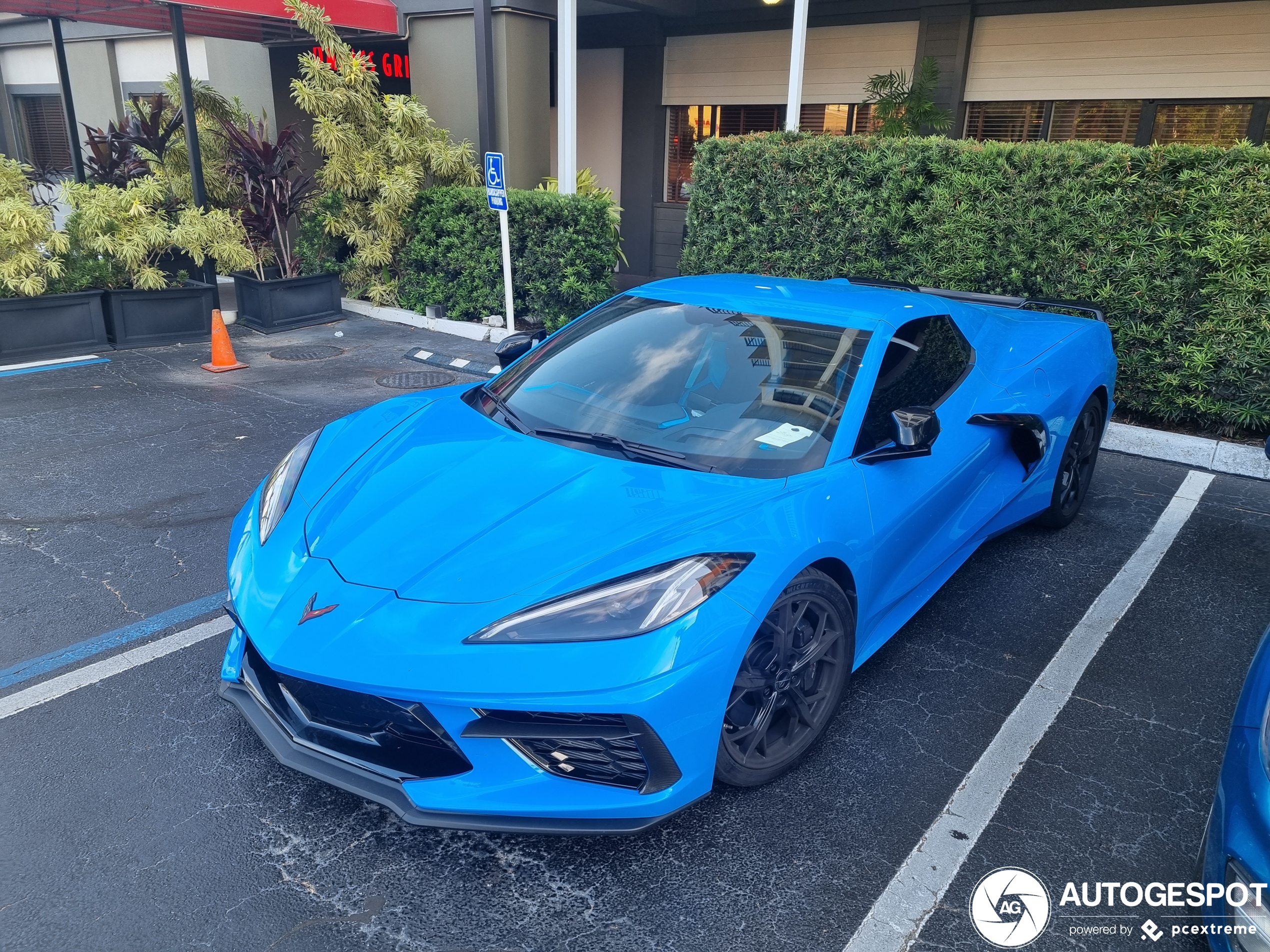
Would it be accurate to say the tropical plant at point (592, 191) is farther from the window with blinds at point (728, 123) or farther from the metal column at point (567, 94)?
the window with blinds at point (728, 123)

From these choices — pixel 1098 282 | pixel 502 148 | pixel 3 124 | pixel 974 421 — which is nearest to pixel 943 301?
pixel 974 421

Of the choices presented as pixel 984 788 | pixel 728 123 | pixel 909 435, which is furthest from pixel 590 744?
pixel 728 123

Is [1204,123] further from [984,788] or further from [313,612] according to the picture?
[313,612]

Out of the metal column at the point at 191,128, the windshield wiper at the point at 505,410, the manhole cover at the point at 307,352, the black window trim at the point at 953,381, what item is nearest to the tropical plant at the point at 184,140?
the metal column at the point at 191,128

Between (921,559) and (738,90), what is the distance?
11.1 meters

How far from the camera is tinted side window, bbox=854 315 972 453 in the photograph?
3.27 metres

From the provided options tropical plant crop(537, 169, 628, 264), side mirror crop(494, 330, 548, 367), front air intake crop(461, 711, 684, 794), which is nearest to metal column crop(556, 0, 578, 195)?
tropical plant crop(537, 169, 628, 264)

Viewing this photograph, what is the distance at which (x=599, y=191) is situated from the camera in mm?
10234

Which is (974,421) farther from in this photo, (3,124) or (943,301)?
(3,124)

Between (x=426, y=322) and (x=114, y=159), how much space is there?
4.58 meters

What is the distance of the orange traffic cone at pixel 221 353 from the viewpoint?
27.7ft

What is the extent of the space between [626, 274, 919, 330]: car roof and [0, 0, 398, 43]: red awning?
26.7ft

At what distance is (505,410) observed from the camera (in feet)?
11.6

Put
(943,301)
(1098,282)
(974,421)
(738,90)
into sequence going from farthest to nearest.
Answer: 1. (738,90)
2. (1098,282)
3. (943,301)
4. (974,421)
